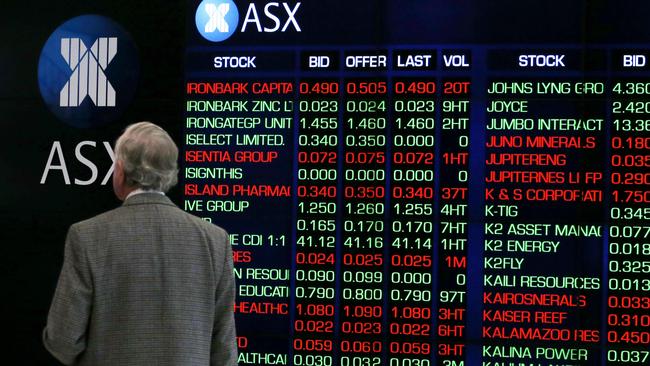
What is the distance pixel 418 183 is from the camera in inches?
173

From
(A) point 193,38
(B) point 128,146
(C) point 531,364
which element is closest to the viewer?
(B) point 128,146

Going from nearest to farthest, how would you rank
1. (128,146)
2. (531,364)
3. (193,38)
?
(128,146), (531,364), (193,38)

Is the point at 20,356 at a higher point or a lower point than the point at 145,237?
lower

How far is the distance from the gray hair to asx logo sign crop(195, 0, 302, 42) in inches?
81.5

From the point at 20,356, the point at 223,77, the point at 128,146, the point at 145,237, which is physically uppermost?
the point at 223,77

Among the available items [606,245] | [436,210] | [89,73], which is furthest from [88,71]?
[606,245]

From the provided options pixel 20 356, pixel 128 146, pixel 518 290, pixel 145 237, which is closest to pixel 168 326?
pixel 145 237

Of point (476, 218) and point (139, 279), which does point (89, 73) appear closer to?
point (476, 218)

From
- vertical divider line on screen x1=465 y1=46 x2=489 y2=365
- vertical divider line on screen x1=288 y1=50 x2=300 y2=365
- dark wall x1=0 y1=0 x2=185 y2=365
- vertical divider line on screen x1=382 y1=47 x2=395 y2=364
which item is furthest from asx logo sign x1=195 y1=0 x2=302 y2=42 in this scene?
vertical divider line on screen x1=465 y1=46 x2=489 y2=365

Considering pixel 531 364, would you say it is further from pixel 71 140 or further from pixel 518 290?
pixel 71 140

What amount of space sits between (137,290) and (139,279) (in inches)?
1.3

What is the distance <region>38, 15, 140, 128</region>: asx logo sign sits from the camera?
15.5ft

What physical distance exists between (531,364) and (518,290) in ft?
1.22

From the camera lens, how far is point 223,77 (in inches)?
180
